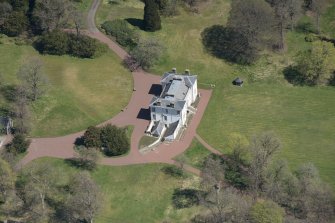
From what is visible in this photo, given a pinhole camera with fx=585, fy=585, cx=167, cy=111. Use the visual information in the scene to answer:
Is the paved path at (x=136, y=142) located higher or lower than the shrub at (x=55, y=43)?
lower

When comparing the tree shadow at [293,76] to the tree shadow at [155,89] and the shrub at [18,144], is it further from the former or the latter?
the shrub at [18,144]

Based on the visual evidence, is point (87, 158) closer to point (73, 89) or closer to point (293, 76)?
point (73, 89)

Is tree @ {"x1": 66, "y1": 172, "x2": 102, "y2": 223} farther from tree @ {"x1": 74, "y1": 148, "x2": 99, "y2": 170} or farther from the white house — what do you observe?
the white house

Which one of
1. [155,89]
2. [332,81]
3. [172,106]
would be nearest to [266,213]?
[172,106]

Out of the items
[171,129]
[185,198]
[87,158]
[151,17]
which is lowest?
[185,198]

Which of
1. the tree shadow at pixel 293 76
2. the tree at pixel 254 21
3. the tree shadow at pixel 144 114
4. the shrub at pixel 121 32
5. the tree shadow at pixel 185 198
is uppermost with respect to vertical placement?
the tree at pixel 254 21

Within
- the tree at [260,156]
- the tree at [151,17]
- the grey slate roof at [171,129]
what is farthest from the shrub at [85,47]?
the tree at [260,156]
